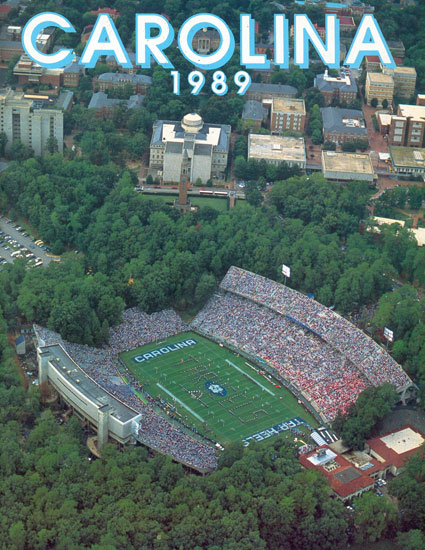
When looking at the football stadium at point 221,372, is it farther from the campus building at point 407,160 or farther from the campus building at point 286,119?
the campus building at point 286,119

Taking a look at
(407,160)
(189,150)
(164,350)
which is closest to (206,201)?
(189,150)

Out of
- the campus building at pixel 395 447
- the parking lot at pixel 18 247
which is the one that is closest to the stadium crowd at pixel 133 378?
the campus building at pixel 395 447

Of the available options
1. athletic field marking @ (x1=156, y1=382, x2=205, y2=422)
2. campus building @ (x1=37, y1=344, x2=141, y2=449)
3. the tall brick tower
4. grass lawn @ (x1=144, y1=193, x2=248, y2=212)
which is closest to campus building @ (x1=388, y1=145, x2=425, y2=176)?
grass lawn @ (x1=144, y1=193, x2=248, y2=212)

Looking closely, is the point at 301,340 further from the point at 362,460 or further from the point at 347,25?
the point at 347,25

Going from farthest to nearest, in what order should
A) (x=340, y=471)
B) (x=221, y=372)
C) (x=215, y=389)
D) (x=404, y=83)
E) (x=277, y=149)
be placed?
(x=404, y=83) → (x=277, y=149) → (x=221, y=372) → (x=215, y=389) → (x=340, y=471)

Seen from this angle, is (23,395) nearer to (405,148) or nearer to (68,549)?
(68,549)

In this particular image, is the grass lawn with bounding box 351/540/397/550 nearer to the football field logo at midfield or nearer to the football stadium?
the football stadium
